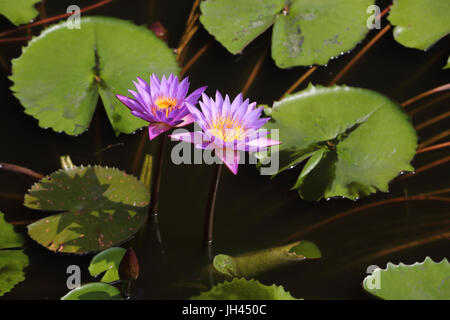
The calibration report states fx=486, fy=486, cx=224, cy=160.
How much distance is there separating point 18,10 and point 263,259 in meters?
1.89

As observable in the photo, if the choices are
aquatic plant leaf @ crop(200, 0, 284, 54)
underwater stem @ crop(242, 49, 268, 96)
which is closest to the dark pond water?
underwater stem @ crop(242, 49, 268, 96)

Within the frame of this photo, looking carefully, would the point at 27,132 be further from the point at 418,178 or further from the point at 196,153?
the point at 418,178

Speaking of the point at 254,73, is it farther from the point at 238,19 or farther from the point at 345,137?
the point at 345,137

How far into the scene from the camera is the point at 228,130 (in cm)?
165

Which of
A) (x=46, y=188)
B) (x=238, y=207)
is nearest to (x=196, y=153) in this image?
(x=238, y=207)

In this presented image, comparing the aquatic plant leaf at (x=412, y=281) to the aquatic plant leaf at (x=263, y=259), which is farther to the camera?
the aquatic plant leaf at (x=263, y=259)

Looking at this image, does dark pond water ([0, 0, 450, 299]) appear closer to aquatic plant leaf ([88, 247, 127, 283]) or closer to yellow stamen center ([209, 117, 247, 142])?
aquatic plant leaf ([88, 247, 127, 283])

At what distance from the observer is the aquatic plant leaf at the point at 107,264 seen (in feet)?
5.68

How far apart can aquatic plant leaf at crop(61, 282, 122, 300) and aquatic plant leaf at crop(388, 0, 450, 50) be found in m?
1.91

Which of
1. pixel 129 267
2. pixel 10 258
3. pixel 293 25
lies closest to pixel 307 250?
pixel 129 267

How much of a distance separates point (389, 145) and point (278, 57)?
0.73m

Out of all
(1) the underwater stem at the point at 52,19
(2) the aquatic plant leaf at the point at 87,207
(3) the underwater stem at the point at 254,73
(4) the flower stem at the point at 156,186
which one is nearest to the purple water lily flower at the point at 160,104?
(4) the flower stem at the point at 156,186

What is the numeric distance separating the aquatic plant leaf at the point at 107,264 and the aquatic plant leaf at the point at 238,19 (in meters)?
1.22

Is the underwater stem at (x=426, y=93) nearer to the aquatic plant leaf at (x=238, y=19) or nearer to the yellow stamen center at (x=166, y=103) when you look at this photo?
the aquatic plant leaf at (x=238, y=19)
